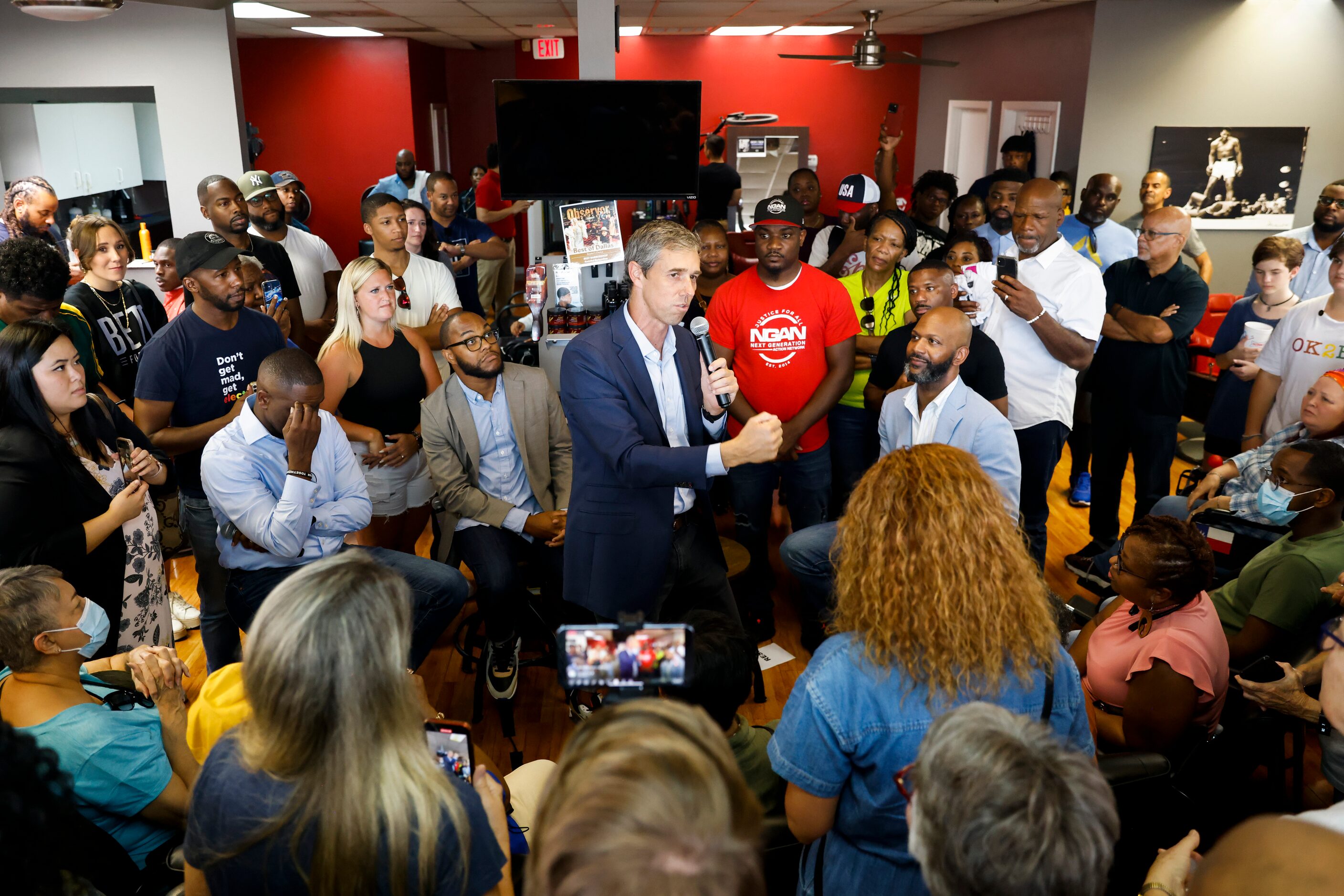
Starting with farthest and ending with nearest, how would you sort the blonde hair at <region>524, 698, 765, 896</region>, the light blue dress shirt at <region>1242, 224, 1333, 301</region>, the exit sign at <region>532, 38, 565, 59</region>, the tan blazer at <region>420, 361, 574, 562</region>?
1. the exit sign at <region>532, 38, 565, 59</region>
2. the light blue dress shirt at <region>1242, 224, 1333, 301</region>
3. the tan blazer at <region>420, 361, 574, 562</region>
4. the blonde hair at <region>524, 698, 765, 896</region>

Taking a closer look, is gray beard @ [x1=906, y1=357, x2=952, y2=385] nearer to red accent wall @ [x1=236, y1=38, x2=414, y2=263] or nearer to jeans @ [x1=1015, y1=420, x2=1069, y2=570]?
jeans @ [x1=1015, y1=420, x2=1069, y2=570]

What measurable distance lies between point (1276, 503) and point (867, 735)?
6.50 feet

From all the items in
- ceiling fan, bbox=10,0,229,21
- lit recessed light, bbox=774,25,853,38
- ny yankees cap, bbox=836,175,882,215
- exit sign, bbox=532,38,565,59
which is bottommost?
ny yankees cap, bbox=836,175,882,215

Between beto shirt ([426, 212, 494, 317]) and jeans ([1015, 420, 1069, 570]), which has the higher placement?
beto shirt ([426, 212, 494, 317])

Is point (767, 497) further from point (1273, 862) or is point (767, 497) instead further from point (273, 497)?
point (1273, 862)

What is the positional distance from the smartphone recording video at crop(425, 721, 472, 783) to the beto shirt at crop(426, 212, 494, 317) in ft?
16.4

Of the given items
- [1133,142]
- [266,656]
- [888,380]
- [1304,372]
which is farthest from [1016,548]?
[1133,142]

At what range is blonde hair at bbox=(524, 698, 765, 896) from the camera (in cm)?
87

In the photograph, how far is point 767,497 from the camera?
3.76 metres

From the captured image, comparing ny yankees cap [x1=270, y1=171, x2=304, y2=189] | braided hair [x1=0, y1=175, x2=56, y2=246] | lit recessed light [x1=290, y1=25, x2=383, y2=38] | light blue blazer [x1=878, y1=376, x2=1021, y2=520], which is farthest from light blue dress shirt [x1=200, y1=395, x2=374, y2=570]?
lit recessed light [x1=290, y1=25, x2=383, y2=38]

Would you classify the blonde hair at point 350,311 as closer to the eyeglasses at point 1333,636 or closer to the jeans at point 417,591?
the jeans at point 417,591

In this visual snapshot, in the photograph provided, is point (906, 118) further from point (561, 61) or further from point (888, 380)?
point (888, 380)

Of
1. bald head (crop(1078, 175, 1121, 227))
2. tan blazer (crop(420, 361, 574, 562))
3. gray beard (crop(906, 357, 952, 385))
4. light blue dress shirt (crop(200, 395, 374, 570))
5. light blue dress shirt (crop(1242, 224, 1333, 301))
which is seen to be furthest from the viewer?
bald head (crop(1078, 175, 1121, 227))

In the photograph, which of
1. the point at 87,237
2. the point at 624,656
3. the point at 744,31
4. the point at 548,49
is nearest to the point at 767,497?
the point at 624,656
